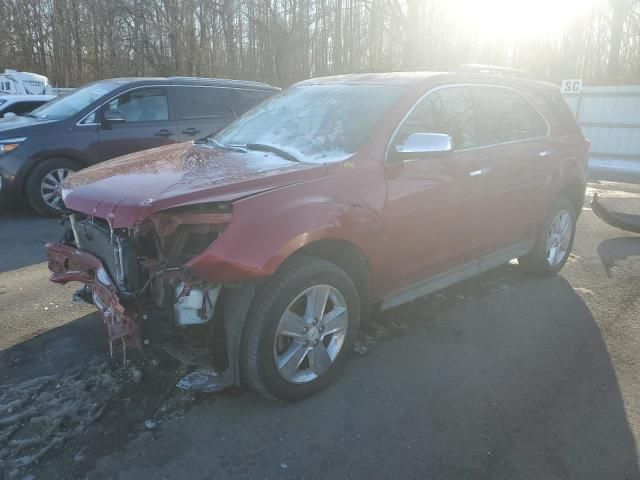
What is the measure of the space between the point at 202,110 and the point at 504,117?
5.09 metres

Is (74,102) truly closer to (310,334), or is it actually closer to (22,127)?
(22,127)

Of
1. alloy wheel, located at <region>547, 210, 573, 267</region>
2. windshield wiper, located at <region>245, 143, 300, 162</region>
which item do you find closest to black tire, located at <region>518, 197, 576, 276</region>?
alloy wheel, located at <region>547, 210, 573, 267</region>

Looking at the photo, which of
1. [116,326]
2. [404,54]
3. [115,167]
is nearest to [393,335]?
[116,326]

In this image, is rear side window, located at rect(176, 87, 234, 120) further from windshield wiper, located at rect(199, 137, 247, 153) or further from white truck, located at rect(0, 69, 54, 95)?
white truck, located at rect(0, 69, 54, 95)

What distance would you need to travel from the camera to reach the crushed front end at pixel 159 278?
262 centimetres

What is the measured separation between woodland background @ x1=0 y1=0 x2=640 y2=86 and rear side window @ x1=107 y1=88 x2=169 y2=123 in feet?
45.3

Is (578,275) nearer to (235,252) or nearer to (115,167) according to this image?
(235,252)

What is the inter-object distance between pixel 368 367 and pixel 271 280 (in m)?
1.08

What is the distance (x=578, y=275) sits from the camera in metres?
5.43

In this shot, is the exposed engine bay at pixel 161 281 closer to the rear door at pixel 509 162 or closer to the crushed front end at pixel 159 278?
the crushed front end at pixel 159 278

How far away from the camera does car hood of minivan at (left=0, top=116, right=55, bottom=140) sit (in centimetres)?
698

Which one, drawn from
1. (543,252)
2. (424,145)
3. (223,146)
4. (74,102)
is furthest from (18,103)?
(543,252)

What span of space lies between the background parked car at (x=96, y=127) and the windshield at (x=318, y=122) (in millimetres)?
3768

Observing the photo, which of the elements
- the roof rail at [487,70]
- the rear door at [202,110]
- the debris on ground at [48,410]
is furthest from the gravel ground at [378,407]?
the rear door at [202,110]
